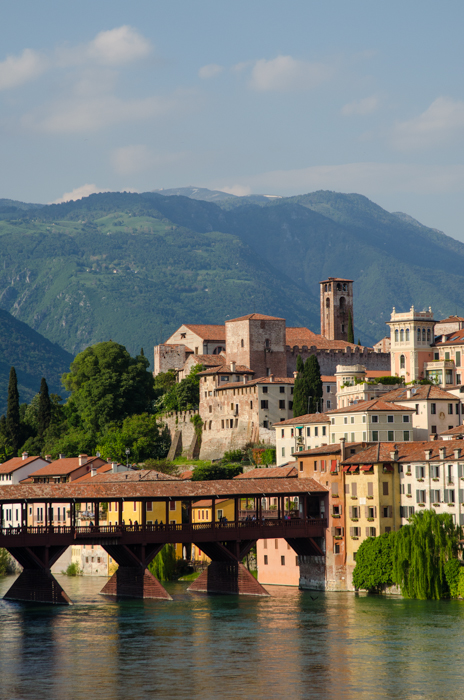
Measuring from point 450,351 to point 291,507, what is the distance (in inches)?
1277

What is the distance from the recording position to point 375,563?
2891 inches

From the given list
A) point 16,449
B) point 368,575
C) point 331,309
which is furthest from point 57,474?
point 331,309

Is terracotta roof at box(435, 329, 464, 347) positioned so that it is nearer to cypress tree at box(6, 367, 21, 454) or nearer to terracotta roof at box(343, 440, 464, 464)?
terracotta roof at box(343, 440, 464, 464)

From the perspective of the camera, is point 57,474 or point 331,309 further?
point 331,309

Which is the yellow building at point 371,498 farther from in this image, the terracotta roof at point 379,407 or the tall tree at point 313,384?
the tall tree at point 313,384

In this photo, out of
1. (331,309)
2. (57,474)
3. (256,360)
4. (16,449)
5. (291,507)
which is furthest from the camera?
(331,309)

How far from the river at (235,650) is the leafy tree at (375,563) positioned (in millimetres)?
2059

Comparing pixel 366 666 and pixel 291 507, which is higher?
pixel 291 507

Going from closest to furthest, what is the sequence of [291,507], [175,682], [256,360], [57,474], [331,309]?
[175,682] < [291,507] < [57,474] < [256,360] < [331,309]

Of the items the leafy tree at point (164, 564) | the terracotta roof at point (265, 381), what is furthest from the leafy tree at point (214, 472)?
the terracotta roof at point (265, 381)

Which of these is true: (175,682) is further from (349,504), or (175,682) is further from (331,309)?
(331,309)

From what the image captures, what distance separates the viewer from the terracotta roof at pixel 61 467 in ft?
359

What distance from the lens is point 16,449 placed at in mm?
134875

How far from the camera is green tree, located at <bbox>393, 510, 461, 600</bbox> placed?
6925cm
